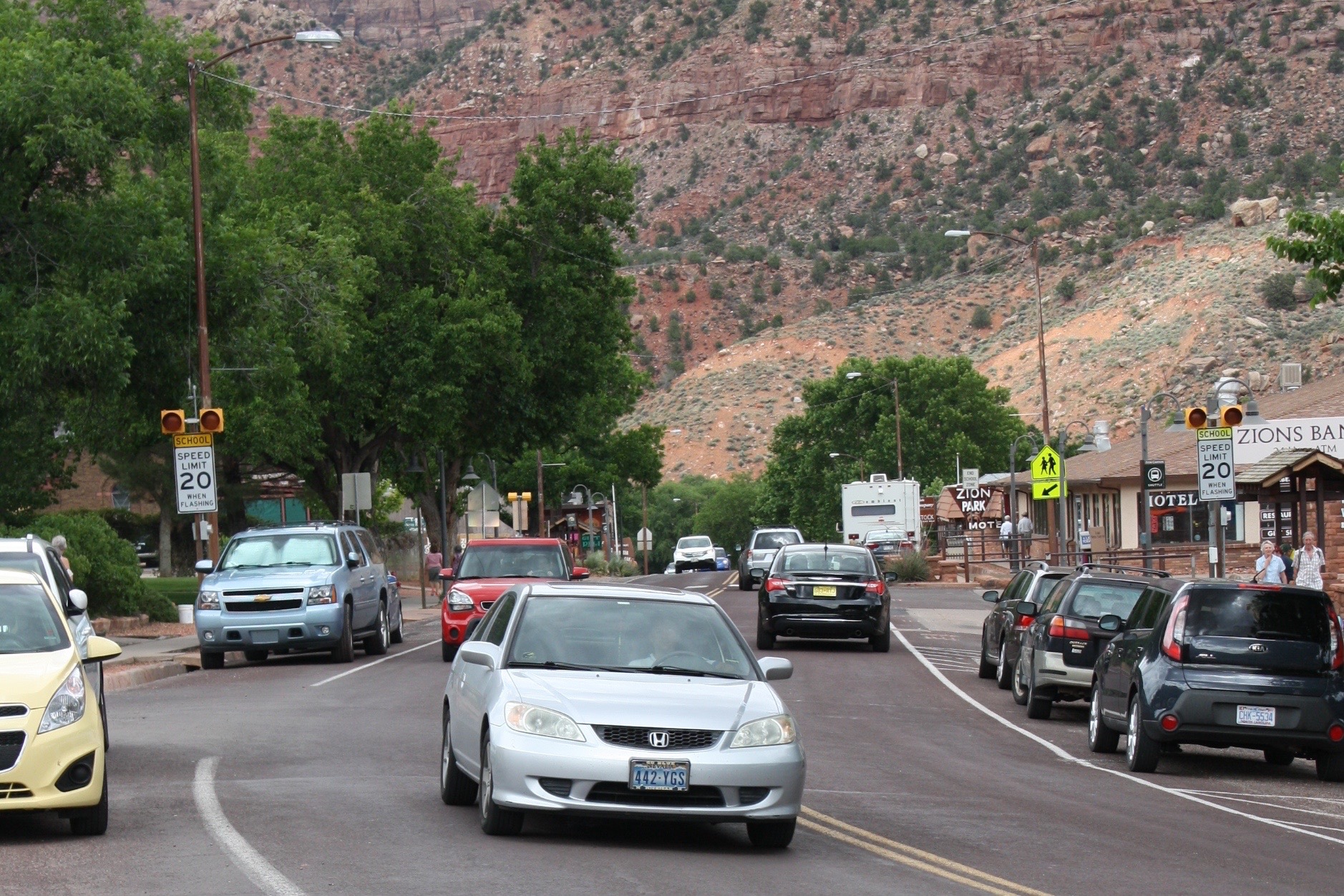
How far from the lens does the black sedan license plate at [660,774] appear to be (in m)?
9.30

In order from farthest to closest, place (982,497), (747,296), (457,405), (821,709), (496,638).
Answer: (747,296) → (982,497) → (457,405) → (821,709) → (496,638)

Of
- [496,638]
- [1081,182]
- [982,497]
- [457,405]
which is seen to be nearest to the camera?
[496,638]

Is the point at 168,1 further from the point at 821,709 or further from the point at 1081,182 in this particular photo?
the point at 821,709

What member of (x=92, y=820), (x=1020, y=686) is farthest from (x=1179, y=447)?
(x=92, y=820)

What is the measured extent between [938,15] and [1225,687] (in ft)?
458

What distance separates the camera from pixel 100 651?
37.8ft

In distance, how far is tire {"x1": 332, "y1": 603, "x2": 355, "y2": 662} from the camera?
78.7ft

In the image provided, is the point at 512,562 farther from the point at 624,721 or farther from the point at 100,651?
the point at 624,721

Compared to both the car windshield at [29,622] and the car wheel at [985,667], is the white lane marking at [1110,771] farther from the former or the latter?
the car windshield at [29,622]

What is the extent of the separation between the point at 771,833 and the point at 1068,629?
9.50 metres

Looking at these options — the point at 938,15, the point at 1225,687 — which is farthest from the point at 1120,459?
the point at 938,15

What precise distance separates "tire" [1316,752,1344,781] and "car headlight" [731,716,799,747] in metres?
6.92

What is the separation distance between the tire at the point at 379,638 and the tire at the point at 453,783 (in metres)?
14.9

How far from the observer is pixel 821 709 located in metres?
19.0
